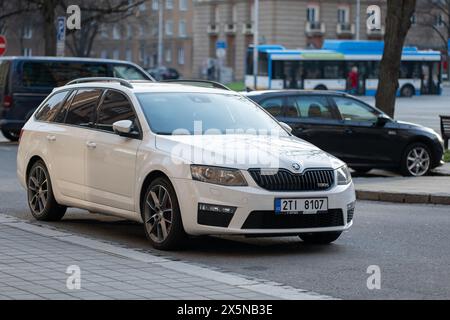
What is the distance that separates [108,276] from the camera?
9055 millimetres

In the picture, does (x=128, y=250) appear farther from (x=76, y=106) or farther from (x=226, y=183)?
(x=76, y=106)

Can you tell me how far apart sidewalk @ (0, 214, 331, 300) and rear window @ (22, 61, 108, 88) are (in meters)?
16.9

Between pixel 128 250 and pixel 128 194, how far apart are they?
0.86m

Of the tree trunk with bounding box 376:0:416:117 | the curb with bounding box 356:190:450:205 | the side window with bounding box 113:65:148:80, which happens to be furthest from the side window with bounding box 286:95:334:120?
the side window with bounding box 113:65:148:80

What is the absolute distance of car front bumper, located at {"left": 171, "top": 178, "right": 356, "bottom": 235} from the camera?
10.4 meters

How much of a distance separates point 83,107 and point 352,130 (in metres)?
8.01

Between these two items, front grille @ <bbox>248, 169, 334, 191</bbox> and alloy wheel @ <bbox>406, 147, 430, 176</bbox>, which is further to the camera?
alloy wheel @ <bbox>406, 147, 430, 176</bbox>

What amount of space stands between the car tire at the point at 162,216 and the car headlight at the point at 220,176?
0.34 metres

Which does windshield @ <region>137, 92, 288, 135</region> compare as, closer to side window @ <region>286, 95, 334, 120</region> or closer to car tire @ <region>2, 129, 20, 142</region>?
side window @ <region>286, 95, 334, 120</region>

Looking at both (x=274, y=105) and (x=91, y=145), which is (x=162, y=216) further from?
(x=274, y=105)

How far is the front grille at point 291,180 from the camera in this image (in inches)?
414

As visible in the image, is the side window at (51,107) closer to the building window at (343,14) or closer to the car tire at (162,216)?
the car tire at (162,216)


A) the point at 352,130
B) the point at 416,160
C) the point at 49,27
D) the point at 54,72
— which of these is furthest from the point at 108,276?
the point at 49,27
